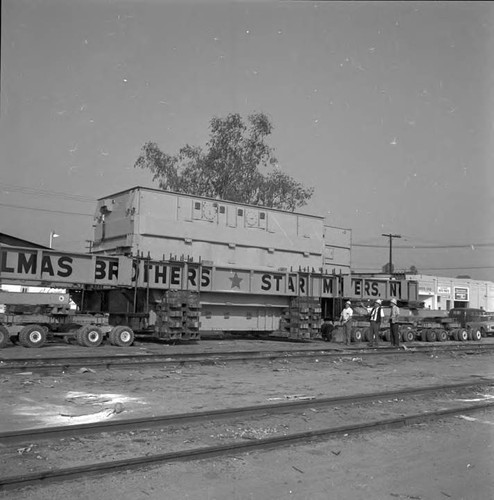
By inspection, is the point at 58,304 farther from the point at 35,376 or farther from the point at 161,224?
the point at 35,376

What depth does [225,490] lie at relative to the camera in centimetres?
447

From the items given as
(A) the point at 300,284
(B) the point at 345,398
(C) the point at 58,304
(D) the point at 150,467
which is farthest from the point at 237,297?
(D) the point at 150,467

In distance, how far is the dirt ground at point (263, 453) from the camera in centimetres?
450

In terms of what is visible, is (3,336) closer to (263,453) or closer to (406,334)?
(263,453)

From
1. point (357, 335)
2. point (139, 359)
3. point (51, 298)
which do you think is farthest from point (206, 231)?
point (357, 335)

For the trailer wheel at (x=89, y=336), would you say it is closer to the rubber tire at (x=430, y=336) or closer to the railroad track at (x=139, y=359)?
the railroad track at (x=139, y=359)

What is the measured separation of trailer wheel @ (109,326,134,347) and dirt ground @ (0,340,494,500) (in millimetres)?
4841

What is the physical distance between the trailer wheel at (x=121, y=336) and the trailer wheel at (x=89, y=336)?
17.7 inches

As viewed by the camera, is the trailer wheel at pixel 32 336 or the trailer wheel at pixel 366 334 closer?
the trailer wheel at pixel 32 336

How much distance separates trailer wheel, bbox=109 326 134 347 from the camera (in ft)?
53.3

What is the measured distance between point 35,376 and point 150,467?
226 inches

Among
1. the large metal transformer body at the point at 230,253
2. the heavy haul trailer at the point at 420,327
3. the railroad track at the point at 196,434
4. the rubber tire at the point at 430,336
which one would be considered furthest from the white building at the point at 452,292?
the railroad track at the point at 196,434

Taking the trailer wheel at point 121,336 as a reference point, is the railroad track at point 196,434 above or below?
below

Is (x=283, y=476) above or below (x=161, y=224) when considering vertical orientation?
below
